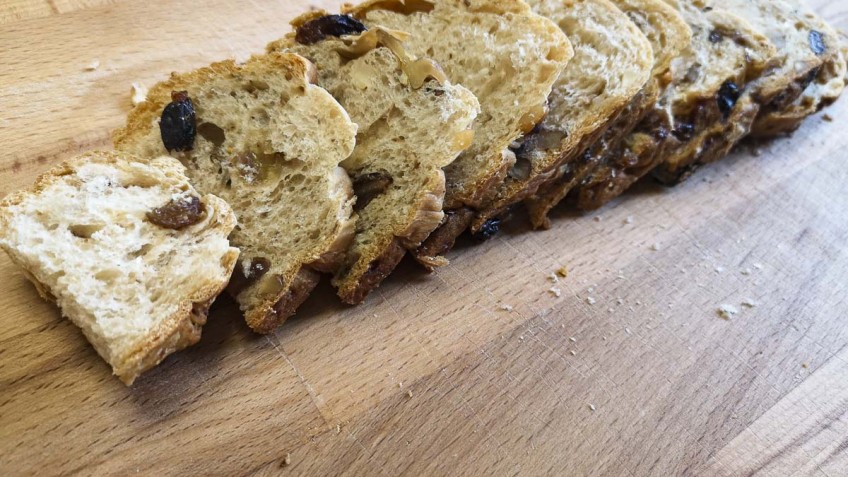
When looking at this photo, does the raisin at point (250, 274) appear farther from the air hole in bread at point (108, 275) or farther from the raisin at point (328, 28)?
the raisin at point (328, 28)

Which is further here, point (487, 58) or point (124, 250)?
point (487, 58)

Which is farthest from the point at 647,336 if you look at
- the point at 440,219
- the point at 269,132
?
the point at 269,132

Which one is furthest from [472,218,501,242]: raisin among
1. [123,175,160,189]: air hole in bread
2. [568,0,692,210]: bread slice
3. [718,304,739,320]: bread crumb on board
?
[123,175,160,189]: air hole in bread

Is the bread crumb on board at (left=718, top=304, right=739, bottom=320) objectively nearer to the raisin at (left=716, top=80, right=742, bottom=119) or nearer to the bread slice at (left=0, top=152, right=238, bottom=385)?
the raisin at (left=716, top=80, right=742, bottom=119)

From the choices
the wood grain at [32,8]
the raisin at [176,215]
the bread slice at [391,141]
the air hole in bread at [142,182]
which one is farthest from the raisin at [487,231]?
the wood grain at [32,8]

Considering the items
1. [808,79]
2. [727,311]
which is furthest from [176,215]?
[808,79]

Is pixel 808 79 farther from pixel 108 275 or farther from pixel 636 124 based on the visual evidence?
pixel 108 275
